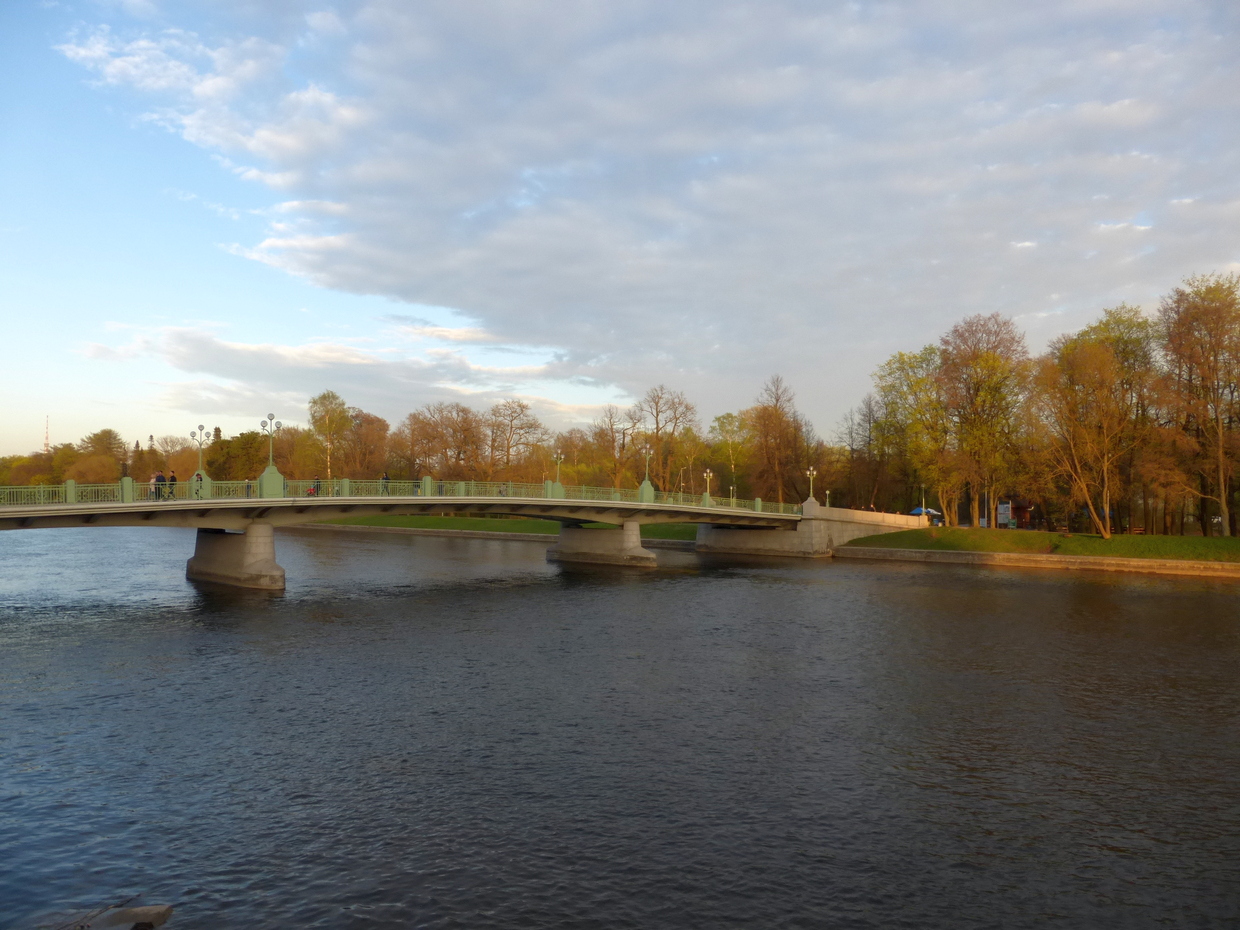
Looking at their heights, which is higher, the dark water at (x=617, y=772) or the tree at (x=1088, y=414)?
the tree at (x=1088, y=414)

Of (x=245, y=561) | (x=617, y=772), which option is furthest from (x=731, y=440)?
(x=617, y=772)

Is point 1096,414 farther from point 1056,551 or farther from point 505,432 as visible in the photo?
point 505,432

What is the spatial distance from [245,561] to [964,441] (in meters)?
47.1

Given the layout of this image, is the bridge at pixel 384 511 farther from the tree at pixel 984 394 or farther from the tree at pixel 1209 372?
the tree at pixel 1209 372

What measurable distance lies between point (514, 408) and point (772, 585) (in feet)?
143

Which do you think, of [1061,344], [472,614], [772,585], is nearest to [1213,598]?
[772,585]

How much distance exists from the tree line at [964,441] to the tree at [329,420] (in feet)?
0.78

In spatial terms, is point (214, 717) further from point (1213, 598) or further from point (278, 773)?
point (1213, 598)

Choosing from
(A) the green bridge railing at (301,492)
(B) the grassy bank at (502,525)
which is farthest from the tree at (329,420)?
(A) the green bridge railing at (301,492)

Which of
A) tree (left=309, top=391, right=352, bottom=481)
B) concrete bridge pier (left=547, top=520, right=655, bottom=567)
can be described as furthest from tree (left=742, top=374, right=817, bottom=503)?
tree (left=309, top=391, right=352, bottom=481)

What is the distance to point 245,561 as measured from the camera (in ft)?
116

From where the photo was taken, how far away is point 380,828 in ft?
34.8

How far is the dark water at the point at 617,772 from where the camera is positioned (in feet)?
29.6

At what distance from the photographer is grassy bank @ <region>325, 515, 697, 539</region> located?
233 ft
